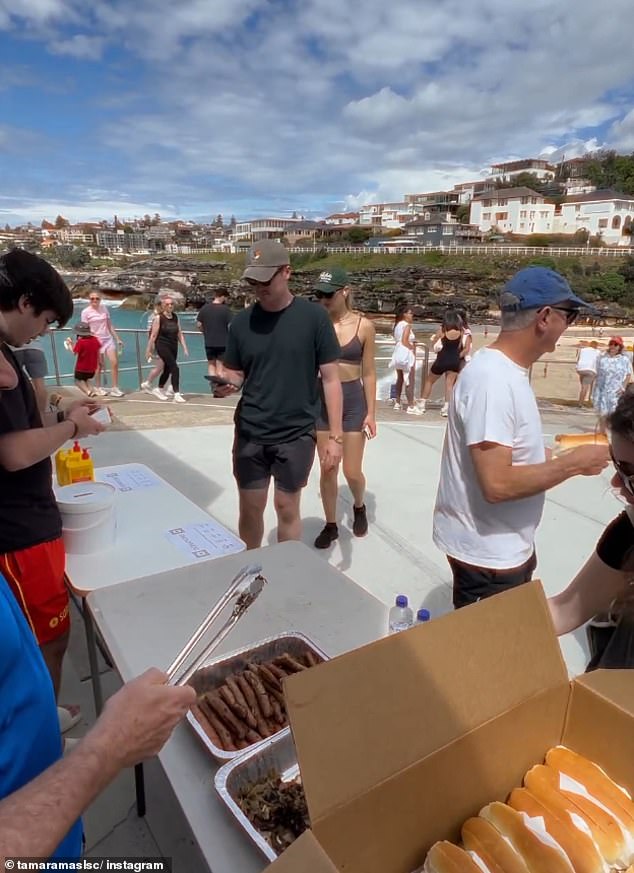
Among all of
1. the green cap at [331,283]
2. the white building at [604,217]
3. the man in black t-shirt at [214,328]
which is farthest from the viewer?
the white building at [604,217]

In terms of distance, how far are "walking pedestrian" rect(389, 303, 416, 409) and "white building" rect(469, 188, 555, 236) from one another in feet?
231

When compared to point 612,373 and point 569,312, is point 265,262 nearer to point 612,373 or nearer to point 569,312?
point 569,312

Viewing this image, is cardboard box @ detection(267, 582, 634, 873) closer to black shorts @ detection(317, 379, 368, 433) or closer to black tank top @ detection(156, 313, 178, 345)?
black shorts @ detection(317, 379, 368, 433)

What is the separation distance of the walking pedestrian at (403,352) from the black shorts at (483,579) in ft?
17.7

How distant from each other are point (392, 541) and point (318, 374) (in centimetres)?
142

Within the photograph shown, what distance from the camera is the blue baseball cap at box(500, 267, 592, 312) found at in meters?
1.58

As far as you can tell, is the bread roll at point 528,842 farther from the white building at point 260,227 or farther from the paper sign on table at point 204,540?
the white building at point 260,227

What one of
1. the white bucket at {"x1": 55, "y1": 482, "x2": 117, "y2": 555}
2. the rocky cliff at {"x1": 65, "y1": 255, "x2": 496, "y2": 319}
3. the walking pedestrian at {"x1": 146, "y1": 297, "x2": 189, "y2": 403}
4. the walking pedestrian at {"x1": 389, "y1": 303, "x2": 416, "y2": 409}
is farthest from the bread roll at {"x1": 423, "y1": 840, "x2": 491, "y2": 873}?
the rocky cliff at {"x1": 65, "y1": 255, "x2": 496, "y2": 319}

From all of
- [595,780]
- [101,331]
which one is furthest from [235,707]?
[101,331]

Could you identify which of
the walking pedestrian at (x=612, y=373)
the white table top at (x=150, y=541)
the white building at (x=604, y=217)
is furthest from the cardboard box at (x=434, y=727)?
the white building at (x=604, y=217)

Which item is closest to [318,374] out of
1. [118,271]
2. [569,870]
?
[569,870]

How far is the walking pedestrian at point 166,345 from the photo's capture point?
23.9ft

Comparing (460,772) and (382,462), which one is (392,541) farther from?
(460,772)

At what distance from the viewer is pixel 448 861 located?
83 centimetres
